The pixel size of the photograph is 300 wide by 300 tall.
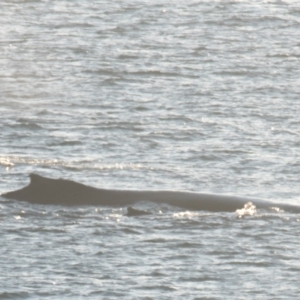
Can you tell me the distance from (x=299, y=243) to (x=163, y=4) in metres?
24.5

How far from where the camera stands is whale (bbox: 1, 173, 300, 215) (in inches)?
586

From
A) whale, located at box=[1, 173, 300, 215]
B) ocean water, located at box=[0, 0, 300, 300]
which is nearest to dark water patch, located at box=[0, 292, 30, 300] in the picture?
ocean water, located at box=[0, 0, 300, 300]

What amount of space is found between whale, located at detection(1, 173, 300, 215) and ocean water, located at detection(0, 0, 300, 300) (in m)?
0.20

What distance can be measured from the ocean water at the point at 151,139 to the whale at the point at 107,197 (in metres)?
0.20

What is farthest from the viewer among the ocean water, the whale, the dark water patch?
the whale

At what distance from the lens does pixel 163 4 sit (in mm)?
37375

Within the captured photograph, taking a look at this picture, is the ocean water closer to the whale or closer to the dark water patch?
the dark water patch

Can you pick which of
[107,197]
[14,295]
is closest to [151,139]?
[107,197]

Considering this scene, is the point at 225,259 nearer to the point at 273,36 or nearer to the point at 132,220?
the point at 132,220

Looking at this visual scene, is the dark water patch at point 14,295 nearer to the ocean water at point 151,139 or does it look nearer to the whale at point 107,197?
the ocean water at point 151,139

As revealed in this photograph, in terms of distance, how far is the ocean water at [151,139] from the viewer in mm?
12406

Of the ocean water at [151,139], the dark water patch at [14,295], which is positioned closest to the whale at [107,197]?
the ocean water at [151,139]

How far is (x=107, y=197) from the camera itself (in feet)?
49.3

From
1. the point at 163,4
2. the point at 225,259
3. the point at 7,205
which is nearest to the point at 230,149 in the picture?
the point at 7,205
